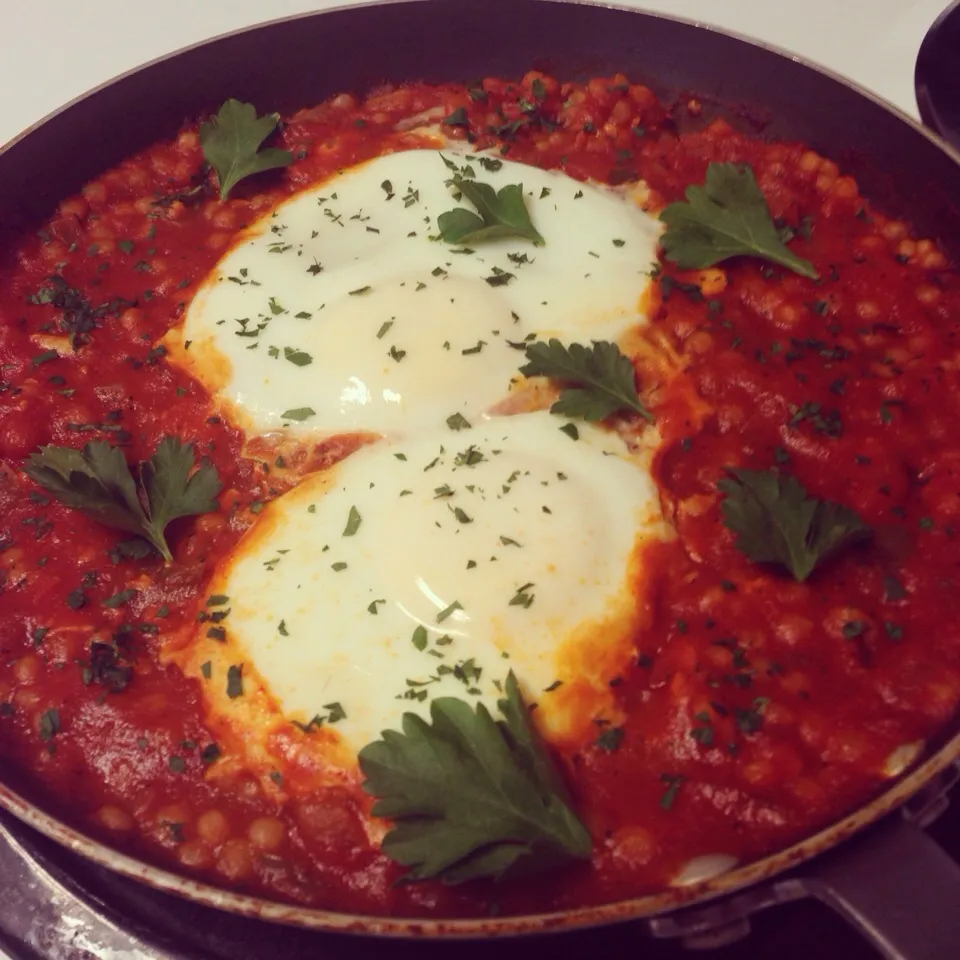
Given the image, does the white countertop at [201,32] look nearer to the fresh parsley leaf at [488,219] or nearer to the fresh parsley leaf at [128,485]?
the fresh parsley leaf at [488,219]

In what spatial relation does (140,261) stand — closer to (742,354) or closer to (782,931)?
(742,354)

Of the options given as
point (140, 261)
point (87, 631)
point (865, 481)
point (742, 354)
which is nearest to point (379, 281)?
point (140, 261)

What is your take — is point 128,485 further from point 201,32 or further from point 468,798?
point 201,32

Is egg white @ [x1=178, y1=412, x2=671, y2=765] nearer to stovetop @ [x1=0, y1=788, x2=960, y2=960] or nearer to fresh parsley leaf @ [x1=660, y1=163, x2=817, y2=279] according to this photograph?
stovetop @ [x1=0, y1=788, x2=960, y2=960]

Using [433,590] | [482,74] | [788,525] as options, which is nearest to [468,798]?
[433,590]

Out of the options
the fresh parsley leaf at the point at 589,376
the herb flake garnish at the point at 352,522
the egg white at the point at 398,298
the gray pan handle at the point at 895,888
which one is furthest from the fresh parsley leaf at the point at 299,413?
the gray pan handle at the point at 895,888

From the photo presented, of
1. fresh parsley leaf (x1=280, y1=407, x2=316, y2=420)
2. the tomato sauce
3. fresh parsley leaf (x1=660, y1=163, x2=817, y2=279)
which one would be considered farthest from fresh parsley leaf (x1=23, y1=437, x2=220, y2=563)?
fresh parsley leaf (x1=660, y1=163, x2=817, y2=279)
